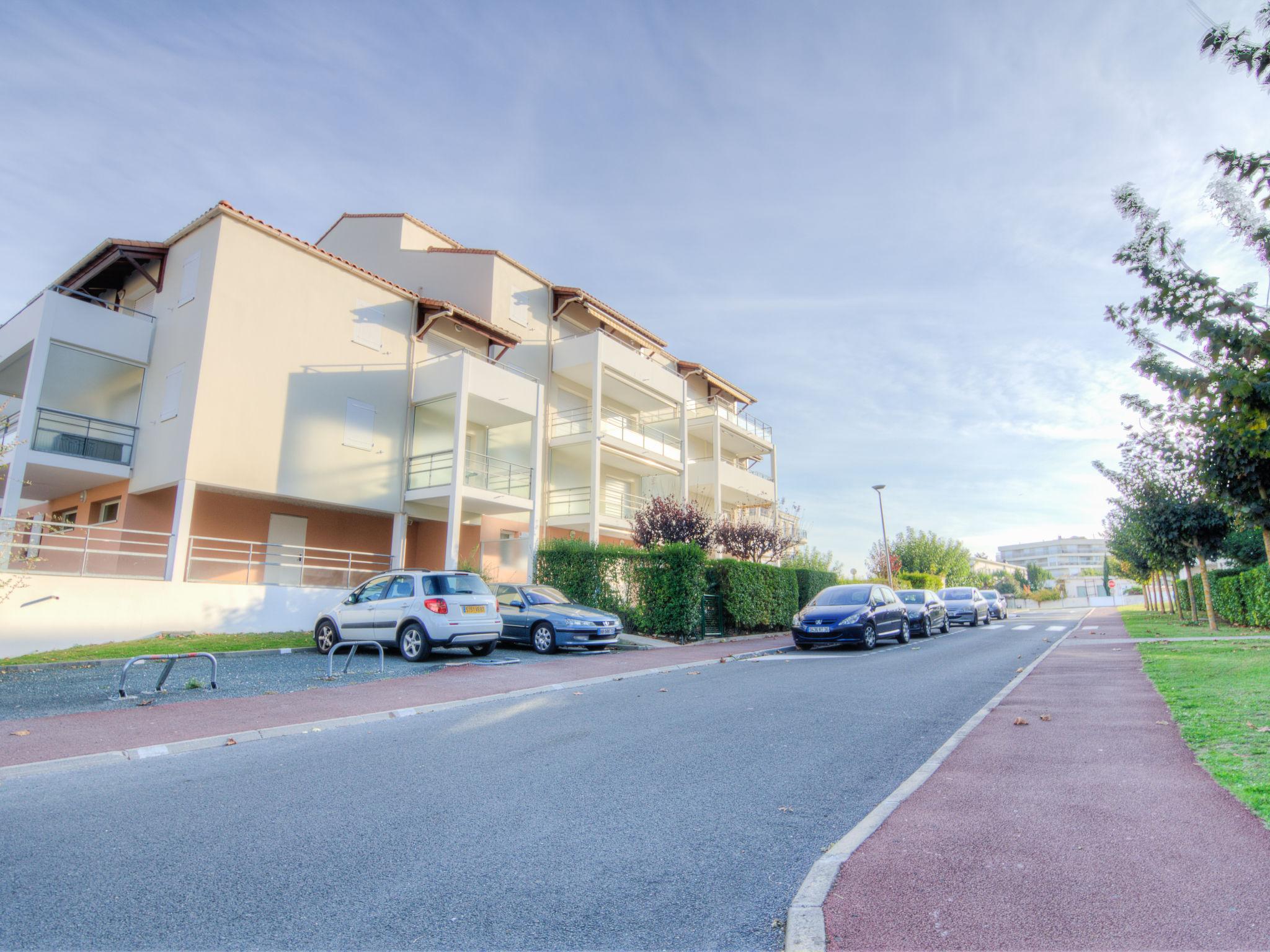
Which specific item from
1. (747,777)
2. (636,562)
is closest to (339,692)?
(747,777)

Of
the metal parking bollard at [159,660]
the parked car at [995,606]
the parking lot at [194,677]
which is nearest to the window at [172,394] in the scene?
the parking lot at [194,677]

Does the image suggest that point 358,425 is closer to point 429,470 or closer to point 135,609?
point 429,470

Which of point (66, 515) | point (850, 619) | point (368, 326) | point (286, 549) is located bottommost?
point (850, 619)

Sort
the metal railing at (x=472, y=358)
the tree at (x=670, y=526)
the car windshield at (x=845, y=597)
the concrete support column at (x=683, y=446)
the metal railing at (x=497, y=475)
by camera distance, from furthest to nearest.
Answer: the concrete support column at (x=683, y=446) → the tree at (x=670, y=526) → the metal railing at (x=497, y=475) → the metal railing at (x=472, y=358) → the car windshield at (x=845, y=597)

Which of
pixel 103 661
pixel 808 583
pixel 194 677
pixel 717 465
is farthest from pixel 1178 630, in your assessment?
pixel 103 661

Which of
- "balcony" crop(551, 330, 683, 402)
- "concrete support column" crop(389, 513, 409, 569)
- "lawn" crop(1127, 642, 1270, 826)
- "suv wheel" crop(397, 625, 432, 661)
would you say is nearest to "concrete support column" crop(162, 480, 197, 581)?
"concrete support column" crop(389, 513, 409, 569)

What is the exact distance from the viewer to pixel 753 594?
23.2 metres

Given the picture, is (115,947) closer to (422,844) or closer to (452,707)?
(422,844)

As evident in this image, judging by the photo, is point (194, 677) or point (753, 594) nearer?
point (194, 677)

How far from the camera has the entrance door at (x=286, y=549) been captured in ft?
65.6

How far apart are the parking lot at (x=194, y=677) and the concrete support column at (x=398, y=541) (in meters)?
6.42

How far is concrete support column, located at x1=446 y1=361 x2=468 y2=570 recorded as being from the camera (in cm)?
2070

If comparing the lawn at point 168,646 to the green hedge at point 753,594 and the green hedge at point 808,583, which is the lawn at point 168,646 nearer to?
the green hedge at point 753,594

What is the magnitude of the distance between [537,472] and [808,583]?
1102cm
